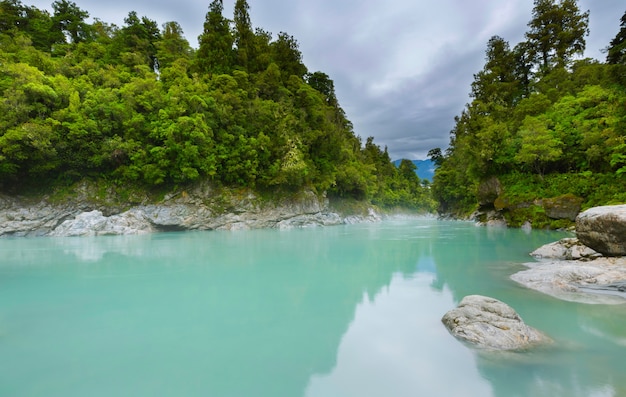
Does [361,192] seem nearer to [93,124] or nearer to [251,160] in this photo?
[251,160]

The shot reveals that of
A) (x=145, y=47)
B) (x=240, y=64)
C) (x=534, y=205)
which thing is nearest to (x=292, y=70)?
(x=240, y=64)

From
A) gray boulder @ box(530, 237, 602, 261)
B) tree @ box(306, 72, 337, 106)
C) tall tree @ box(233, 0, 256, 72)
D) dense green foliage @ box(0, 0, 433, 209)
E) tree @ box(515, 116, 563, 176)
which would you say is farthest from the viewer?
tree @ box(306, 72, 337, 106)

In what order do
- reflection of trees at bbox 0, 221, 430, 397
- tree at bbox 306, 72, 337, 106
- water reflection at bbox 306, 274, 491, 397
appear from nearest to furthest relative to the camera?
water reflection at bbox 306, 274, 491, 397
reflection of trees at bbox 0, 221, 430, 397
tree at bbox 306, 72, 337, 106

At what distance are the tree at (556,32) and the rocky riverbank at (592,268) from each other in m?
30.7

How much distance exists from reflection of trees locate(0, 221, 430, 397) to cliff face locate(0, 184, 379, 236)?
469 inches

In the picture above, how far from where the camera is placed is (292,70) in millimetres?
44688

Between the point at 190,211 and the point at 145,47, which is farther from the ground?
the point at 145,47

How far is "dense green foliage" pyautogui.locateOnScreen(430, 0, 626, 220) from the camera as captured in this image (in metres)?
19.3

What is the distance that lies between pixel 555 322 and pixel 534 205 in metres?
21.5

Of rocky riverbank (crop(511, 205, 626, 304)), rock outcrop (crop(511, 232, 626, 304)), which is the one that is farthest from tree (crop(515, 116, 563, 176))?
rock outcrop (crop(511, 232, 626, 304))

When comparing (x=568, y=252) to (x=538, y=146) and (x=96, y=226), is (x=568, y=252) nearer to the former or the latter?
(x=538, y=146)

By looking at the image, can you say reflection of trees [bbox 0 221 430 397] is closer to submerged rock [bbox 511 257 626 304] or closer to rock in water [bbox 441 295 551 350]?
rock in water [bbox 441 295 551 350]

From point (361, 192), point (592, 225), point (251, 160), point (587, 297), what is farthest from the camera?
point (361, 192)

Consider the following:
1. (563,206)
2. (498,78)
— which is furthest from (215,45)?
(563,206)
